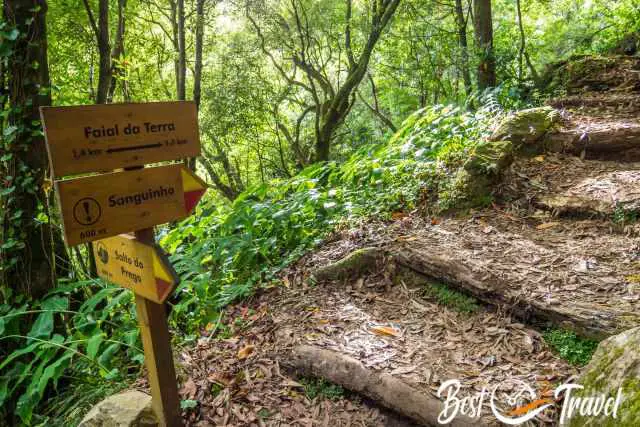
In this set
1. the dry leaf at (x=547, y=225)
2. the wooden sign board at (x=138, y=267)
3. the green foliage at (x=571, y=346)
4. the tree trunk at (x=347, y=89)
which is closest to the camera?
the wooden sign board at (x=138, y=267)

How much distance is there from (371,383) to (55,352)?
7.04 feet

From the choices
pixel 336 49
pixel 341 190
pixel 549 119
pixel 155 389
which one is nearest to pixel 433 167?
pixel 341 190

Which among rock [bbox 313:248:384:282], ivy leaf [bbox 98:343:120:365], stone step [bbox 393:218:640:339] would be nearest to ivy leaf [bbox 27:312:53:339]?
ivy leaf [bbox 98:343:120:365]

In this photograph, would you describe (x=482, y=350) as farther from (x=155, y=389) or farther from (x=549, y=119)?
(x=549, y=119)

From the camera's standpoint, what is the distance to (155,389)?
226cm

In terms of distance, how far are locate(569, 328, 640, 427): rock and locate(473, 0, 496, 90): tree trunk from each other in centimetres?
584

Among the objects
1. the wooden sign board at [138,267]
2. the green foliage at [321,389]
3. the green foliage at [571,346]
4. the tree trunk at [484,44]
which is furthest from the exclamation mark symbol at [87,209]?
the tree trunk at [484,44]

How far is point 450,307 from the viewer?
3.08 meters

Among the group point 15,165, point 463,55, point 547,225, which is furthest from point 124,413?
point 463,55

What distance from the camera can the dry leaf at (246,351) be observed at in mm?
2918

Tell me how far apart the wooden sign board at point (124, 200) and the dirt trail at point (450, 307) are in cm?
119

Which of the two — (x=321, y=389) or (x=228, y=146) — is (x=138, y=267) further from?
(x=228, y=146)

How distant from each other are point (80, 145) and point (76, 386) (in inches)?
81.6

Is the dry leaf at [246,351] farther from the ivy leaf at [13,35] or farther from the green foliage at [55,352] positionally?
the ivy leaf at [13,35]
